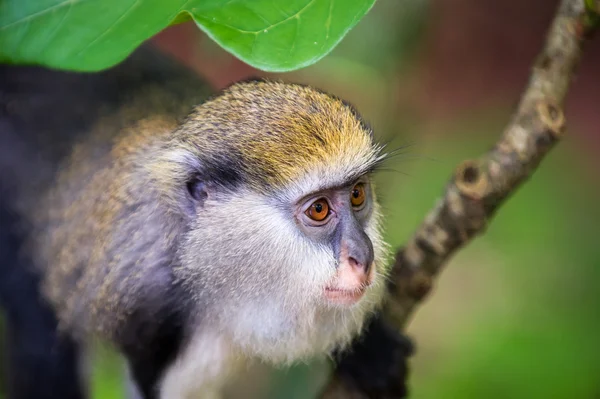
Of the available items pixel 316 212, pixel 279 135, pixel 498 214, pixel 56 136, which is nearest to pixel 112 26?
pixel 279 135

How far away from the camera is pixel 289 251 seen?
152 cm

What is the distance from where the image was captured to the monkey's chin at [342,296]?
1.49 metres

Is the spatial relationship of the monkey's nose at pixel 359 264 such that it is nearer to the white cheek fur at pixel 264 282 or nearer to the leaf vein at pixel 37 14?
the white cheek fur at pixel 264 282

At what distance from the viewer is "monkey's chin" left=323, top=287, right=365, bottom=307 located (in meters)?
1.49

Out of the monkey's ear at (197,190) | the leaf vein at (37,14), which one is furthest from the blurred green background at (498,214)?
the leaf vein at (37,14)

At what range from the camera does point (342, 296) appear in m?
1.50

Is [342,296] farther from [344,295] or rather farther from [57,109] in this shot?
[57,109]

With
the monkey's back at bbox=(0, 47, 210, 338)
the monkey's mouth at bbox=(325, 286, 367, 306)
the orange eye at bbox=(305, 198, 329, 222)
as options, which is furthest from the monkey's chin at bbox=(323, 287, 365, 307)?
the monkey's back at bbox=(0, 47, 210, 338)

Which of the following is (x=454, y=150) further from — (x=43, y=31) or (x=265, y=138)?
(x=43, y=31)

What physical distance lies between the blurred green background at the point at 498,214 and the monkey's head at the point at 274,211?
12.2 inches

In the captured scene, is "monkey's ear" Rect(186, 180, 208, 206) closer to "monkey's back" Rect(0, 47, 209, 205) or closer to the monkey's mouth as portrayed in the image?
the monkey's mouth

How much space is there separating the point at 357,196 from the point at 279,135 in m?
0.24

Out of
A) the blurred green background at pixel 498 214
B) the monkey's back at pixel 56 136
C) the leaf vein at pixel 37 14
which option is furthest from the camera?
the blurred green background at pixel 498 214

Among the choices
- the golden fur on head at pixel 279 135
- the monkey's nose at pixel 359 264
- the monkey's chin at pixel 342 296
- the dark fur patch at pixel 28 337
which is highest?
the golden fur on head at pixel 279 135
